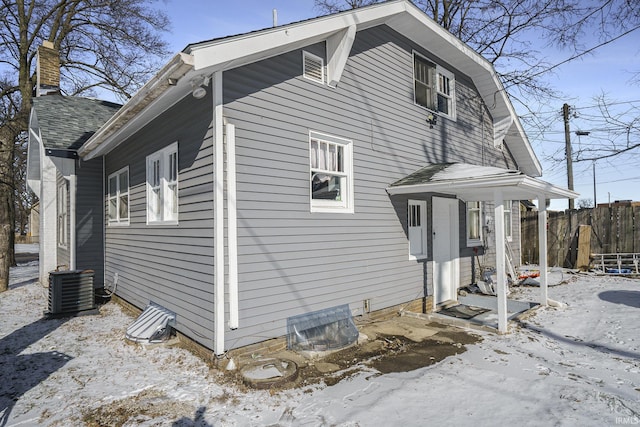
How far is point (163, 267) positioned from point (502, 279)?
5.43 metres

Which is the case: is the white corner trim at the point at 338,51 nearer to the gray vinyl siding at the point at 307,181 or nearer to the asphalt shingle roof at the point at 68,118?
the gray vinyl siding at the point at 307,181

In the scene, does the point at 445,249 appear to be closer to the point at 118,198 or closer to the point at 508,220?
the point at 508,220

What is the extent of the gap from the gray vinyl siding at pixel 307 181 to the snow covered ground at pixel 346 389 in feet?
3.33

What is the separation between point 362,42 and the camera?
6.53 m

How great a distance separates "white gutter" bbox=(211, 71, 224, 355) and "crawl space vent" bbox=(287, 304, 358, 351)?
1043mm

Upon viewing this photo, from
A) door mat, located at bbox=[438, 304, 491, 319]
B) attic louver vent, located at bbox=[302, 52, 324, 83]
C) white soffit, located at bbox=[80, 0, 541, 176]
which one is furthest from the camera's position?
door mat, located at bbox=[438, 304, 491, 319]

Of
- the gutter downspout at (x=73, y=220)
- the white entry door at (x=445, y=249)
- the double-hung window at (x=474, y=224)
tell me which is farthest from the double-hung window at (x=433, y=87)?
the gutter downspout at (x=73, y=220)

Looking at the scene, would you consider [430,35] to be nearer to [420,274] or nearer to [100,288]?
[420,274]

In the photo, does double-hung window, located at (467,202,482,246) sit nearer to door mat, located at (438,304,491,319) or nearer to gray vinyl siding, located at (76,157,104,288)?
door mat, located at (438,304,491,319)

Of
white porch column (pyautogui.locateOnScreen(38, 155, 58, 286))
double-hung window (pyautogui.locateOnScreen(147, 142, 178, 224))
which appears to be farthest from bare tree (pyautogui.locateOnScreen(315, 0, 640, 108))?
white porch column (pyautogui.locateOnScreen(38, 155, 58, 286))

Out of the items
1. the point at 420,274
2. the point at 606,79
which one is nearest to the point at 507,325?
the point at 420,274

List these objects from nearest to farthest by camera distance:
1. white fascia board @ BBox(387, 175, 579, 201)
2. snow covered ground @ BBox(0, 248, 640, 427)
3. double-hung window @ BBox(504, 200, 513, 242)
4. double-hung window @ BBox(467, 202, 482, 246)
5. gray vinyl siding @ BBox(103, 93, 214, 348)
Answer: snow covered ground @ BBox(0, 248, 640, 427) → gray vinyl siding @ BBox(103, 93, 214, 348) → white fascia board @ BBox(387, 175, 579, 201) → double-hung window @ BBox(467, 202, 482, 246) → double-hung window @ BBox(504, 200, 513, 242)

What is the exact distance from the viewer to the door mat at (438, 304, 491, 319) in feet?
24.0

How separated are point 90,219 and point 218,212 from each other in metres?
6.66
